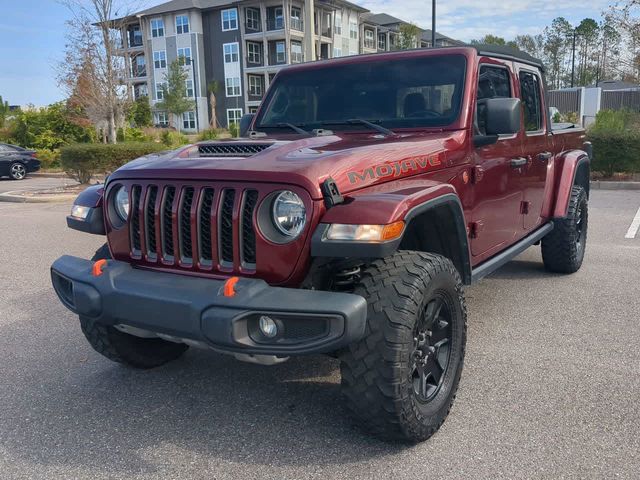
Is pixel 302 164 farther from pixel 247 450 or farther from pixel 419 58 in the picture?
pixel 419 58

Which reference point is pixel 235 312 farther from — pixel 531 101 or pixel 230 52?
pixel 230 52

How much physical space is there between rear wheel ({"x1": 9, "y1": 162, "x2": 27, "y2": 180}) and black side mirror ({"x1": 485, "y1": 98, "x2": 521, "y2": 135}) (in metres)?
19.0

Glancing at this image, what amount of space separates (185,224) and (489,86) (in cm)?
248

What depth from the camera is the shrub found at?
14117 millimetres

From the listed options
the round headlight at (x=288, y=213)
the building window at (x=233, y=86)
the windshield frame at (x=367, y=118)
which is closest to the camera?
the round headlight at (x=288, y=213)

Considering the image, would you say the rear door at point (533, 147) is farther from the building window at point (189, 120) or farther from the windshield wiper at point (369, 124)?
the building window at point (189, 120)

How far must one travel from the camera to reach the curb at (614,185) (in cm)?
1284

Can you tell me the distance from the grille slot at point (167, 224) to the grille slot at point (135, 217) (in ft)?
0.65

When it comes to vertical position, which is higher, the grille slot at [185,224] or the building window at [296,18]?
the building window at [296,18]

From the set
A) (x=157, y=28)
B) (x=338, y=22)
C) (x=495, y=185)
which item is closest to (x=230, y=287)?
(x=495, y=185)

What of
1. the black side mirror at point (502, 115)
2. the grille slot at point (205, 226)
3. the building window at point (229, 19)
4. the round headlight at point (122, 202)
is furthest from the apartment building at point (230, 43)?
the grille slot at point (205, 226)

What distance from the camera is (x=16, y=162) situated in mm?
19172

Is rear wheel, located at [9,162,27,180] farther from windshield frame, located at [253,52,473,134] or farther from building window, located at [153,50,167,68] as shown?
building window, located at [153,50,167,68]

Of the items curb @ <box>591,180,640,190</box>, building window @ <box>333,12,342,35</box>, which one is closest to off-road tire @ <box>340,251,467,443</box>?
curb @ <box>591,180,640,190</box>
